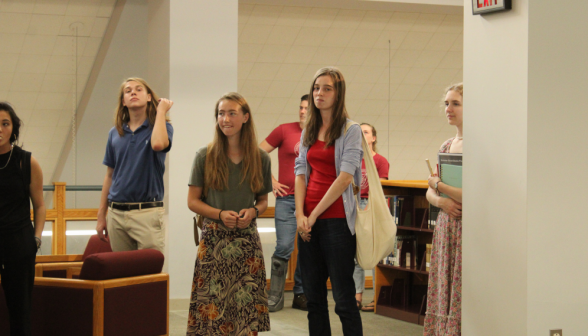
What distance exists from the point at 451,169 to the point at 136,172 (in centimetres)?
173

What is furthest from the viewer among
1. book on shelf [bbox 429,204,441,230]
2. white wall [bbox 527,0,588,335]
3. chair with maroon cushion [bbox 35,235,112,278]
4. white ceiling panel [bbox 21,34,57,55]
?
white ceiling panel [bbox 21,34,57,55]

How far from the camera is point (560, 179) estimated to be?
277 centimetres

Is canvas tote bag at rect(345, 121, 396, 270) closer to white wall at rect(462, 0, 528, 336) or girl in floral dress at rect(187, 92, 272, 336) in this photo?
white wall at rect(462, 0, 528, 336)

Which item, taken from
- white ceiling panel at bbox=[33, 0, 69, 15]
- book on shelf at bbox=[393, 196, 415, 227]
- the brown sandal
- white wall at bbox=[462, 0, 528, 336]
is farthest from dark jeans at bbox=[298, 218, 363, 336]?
A: white ceiling panel at bbox=[33, 0, 69, 15]

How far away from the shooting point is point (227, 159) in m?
3.24

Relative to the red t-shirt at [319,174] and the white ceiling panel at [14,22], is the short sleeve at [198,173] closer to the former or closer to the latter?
the red t-shirt at [319,174]

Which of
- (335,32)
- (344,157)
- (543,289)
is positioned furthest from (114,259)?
(335,32)

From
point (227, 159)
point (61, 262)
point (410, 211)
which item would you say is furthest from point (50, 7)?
point (227, 159)

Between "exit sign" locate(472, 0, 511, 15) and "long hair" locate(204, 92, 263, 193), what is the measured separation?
47.9 inches

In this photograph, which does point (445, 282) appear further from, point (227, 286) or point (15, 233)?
point (15, 233)

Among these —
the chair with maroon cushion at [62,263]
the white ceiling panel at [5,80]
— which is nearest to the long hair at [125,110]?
the chair with maroon cushion at [62,263]

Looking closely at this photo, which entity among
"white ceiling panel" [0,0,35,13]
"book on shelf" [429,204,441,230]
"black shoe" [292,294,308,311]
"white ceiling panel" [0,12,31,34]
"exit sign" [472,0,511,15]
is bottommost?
"black shoe" [292,294,308,311]

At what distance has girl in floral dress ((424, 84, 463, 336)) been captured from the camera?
328 cm

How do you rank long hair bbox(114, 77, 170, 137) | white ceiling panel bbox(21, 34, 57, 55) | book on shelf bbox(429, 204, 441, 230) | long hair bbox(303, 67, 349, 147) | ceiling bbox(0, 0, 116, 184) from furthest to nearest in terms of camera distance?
white ceiling panel bbox(21, 34, 57, 55)
ceiling bbox(0, 0, 116, 184)
book on shelf bbox(429, 204, 441, 230)
long hair bbox(114, 77, 170, 137)
long hair bbox(303, 67, 349, 147)
